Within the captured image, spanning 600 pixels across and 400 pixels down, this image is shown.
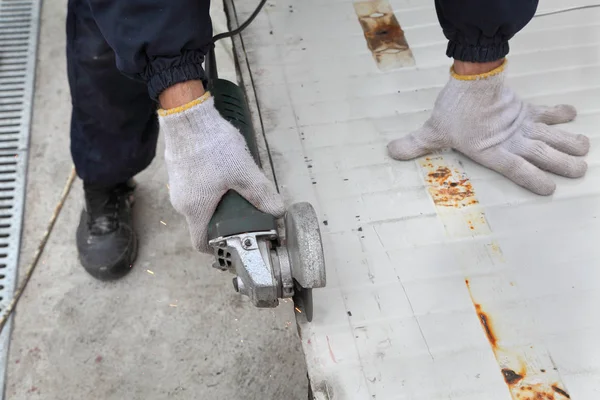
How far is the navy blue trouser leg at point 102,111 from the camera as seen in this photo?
4.50 feet

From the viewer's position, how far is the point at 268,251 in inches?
41.1

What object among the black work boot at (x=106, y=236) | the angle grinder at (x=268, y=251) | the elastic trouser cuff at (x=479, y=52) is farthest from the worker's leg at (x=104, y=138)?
the elastic trouser cuff at (x=479, y=52)

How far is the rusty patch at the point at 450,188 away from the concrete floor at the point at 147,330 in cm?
61

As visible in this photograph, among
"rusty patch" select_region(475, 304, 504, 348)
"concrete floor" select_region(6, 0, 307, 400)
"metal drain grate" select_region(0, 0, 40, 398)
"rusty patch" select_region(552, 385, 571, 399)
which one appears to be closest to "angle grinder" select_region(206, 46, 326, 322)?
"rusty patch" select_region(475, 304, 504, 348)

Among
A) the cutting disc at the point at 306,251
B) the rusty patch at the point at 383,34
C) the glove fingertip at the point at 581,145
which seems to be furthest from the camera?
the rusty patch at the point at 383,34

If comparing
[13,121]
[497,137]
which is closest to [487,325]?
[497,137]

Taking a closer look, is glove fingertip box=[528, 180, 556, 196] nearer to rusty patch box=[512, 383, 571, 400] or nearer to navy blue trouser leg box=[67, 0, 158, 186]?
rusty patch box=[512, 383, 571, 400]

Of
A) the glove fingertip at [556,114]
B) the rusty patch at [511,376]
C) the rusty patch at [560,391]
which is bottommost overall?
the rusty patch at [560,391]

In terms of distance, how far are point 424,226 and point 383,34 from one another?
2.53 ft

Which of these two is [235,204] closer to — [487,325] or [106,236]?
[487,325]

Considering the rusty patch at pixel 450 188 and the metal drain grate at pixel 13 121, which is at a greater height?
the rusty patch at pixel 450 188

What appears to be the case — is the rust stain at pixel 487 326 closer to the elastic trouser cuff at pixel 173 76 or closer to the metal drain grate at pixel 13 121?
the elastic trouser cuff at pixel 173 76

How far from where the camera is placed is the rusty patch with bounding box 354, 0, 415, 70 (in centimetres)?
179

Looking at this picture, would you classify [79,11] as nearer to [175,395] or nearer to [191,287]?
[191,287]
